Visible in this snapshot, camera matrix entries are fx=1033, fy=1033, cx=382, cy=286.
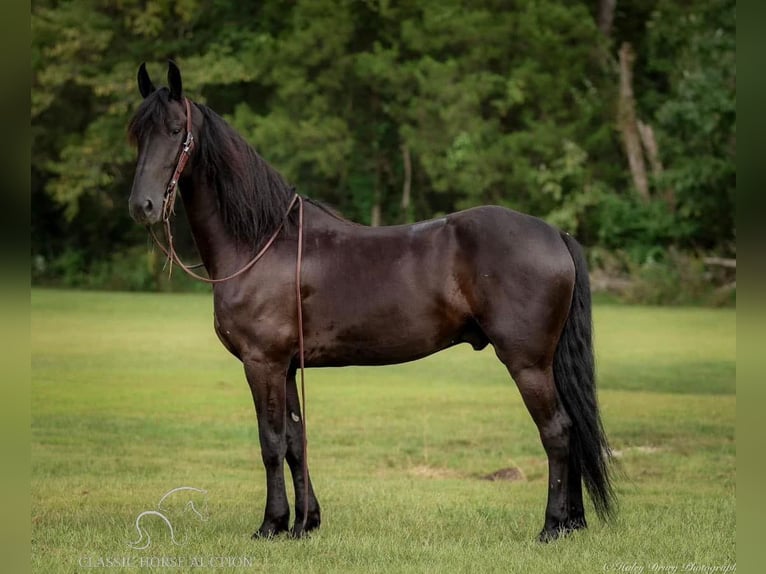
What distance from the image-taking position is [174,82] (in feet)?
17.4

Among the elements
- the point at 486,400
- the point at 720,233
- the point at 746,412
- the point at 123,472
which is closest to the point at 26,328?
the point at 746,412

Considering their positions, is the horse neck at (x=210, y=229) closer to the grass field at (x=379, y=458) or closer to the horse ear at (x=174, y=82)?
the horse ear at (x=174, y=82)

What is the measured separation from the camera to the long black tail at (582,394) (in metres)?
5.50

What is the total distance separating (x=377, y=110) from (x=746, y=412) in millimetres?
30113

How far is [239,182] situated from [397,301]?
1085 mm

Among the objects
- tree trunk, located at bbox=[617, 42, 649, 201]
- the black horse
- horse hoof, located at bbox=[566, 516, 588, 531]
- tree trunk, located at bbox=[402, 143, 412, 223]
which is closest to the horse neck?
the black horse

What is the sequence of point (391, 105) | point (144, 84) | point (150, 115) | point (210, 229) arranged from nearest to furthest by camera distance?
point (150, 115) → point (144, 84) → point (210, 229) → point (391, 105)

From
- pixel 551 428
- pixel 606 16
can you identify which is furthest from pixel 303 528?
pixel 606 16

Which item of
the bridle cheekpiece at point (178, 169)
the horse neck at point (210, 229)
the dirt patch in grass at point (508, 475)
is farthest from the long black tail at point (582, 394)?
the dirt patch in grass at point (508, 475)

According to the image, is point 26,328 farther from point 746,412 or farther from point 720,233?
point 720,233

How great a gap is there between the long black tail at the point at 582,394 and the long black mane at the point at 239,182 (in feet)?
5.31

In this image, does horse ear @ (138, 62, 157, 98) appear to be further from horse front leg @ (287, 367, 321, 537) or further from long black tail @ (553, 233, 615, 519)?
long black tail @ (553, 233, 615, 519)

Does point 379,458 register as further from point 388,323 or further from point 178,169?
point 178,169

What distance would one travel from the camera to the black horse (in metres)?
5.40
